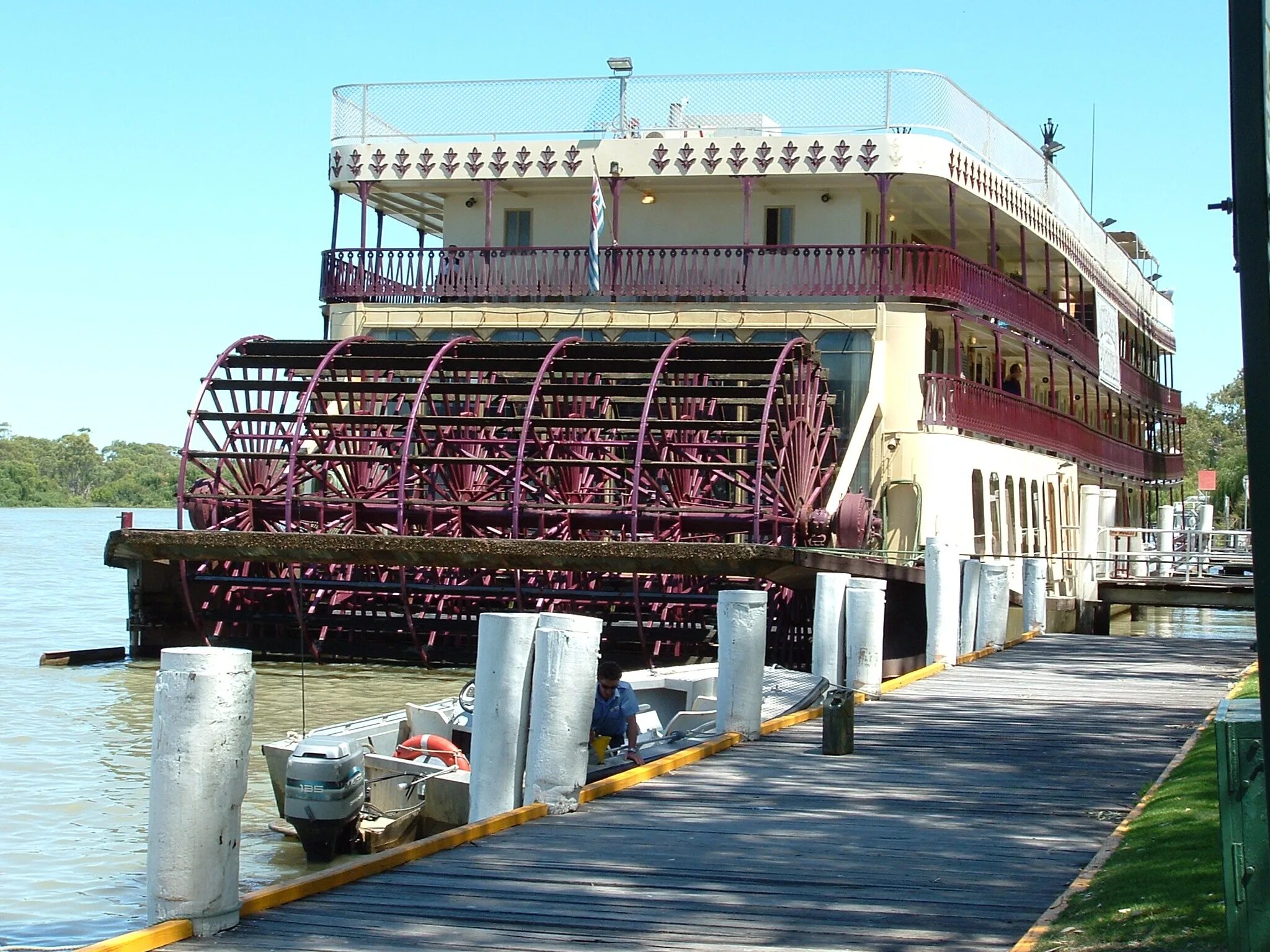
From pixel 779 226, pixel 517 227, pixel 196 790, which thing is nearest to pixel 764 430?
pixel 779 226

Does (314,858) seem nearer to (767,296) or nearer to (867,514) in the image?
(867,514)

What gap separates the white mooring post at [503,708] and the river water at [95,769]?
2077 mm

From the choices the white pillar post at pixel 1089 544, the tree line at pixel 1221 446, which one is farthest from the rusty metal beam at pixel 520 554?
the tree line at pixel 1221 446

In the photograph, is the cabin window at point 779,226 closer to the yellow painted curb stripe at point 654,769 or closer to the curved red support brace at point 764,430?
the curved red support brace at point 764,430

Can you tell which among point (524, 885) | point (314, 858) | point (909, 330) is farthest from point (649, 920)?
point (909, 330)

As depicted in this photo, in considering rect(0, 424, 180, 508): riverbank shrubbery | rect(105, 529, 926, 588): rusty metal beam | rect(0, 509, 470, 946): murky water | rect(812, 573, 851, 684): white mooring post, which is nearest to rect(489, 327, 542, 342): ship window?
rect(0, 509, 470, 946): murky water

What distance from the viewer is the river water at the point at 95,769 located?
9492 millimetres

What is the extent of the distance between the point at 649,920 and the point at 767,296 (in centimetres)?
1780

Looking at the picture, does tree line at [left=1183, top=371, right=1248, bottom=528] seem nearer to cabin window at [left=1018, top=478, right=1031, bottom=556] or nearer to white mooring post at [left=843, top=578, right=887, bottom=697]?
cabin window at [left=1018, top=478, right=1031, bottom=556]

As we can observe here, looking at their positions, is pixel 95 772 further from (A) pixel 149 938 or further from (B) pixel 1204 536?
(B) pixel 1204 536

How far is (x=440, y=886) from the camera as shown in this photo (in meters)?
6.29

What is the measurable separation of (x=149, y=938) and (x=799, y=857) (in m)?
2.63

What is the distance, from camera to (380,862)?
6555mm

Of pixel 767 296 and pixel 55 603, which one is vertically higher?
pixel 767 296
